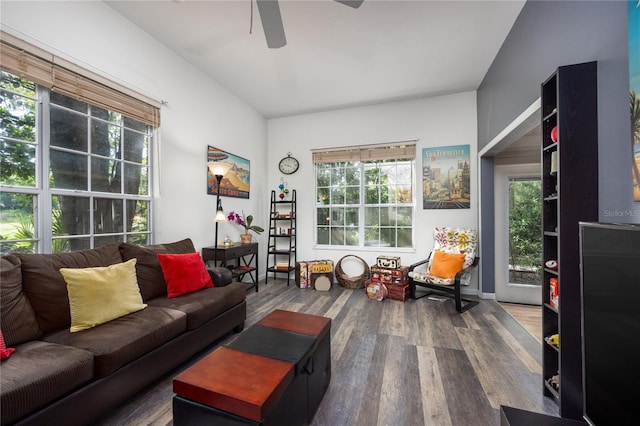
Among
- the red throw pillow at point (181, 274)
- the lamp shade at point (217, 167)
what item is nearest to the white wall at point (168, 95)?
the lamp shade at point (217, 167)

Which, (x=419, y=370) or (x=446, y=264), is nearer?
(x=419, y=370)

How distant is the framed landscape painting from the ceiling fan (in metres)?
1.98

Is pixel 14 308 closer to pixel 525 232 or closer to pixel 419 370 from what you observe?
pixel 419 370

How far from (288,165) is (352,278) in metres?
2.39

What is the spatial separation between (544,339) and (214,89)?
14.5 ft

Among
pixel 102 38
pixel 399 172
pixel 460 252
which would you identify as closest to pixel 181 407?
pixel 102 38

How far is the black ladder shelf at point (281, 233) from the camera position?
458cm

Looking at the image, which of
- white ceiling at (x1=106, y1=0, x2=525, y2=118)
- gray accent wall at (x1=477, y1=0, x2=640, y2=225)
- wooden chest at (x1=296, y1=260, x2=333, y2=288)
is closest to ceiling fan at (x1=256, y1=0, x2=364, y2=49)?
white ceiling at (x1=106, y1=0, x2=525, y2=118)

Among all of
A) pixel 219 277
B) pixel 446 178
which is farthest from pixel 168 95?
pixel 446 178

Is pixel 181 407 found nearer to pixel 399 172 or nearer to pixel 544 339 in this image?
pixel 544 339

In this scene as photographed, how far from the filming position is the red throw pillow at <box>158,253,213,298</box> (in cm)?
232

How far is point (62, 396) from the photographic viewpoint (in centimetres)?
124

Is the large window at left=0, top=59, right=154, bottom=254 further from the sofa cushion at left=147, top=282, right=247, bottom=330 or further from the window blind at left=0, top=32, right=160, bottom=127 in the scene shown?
the sofa cushion at left=147, top=282, right=247, bottom=330

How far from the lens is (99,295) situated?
5.68ft
